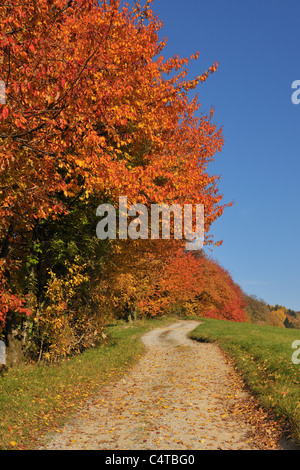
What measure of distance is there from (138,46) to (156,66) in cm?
153

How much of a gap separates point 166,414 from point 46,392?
3522 mm

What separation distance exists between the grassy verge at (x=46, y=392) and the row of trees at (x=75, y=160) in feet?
3.37

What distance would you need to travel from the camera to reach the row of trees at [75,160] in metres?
7.68

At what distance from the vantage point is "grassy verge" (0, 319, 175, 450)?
7.71 m

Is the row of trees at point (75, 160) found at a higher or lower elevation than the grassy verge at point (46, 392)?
higher

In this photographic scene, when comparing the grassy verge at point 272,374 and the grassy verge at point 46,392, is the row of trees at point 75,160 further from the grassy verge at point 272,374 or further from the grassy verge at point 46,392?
the grassy verge at point 272,374

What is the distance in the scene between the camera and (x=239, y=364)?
14.0 metres

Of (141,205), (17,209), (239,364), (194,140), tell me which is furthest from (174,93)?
(239,364)

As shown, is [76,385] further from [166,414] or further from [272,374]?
[272,374]

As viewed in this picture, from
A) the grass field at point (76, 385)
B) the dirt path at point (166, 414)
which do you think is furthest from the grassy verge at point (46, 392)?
the dirt path at point (166, 414)

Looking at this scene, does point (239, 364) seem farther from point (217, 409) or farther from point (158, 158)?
point (158, 158)

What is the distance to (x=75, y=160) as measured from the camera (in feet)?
29.2

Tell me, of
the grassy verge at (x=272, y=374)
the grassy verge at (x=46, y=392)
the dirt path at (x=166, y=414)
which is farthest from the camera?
the grassy verge at (x=272, y=374)

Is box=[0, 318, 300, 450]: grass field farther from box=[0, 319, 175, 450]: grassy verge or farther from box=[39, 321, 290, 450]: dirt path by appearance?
box=[39, 321, 290, 450]: dirt path
